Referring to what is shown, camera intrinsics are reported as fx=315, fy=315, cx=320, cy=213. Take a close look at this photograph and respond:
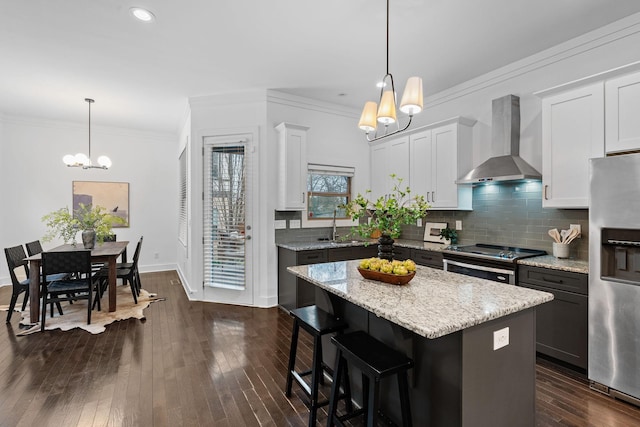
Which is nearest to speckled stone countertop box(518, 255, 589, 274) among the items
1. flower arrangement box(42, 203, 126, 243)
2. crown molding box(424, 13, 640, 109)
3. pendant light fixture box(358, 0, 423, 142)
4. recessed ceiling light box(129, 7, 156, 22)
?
pendant light fixture box(358, 0, 423, 142)

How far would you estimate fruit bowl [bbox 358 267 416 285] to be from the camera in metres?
1.97

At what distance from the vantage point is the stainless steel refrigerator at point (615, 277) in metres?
2.16

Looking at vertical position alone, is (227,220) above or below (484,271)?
above

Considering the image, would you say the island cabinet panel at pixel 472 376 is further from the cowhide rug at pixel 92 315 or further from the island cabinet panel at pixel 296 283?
the cowhide rug at pixel 92 315

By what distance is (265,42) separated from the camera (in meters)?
3.14

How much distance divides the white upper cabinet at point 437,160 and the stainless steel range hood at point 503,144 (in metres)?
0.33

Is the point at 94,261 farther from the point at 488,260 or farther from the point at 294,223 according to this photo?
the point at 488,260

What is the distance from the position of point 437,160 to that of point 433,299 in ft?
9.42

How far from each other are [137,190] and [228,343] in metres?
4.64

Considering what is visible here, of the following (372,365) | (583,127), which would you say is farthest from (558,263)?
(372,365)

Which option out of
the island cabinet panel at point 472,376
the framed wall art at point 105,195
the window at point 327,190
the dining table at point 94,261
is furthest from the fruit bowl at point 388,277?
the framed wall art at point 105,195

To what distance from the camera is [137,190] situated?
6.45m

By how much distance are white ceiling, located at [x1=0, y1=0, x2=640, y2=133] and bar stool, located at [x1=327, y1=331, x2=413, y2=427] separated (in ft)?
8.30

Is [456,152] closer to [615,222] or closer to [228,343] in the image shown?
[615,222]
